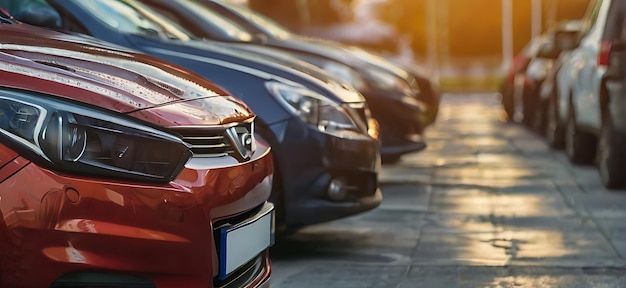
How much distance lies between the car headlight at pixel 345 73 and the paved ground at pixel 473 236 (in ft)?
2.76

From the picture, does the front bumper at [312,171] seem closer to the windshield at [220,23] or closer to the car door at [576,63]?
the windshield at [220,23]

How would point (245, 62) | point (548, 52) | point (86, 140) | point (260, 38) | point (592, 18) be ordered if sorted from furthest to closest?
point (548, 52) < point (592, 18) < point (260, 38) < point (245, 62) < point (86, 140)

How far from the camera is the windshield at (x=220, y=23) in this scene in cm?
695

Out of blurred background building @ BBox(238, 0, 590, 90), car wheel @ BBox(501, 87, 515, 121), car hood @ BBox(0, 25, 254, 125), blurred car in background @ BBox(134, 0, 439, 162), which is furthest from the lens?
blurred background building @ BBox(238, 0, 590, 90)

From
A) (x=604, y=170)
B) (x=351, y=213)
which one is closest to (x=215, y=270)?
(x=351, y=213)

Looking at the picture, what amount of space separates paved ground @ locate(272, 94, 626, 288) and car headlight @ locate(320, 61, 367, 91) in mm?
841

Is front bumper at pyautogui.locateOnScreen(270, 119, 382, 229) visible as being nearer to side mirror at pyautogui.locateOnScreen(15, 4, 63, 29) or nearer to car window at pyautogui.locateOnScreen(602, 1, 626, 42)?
side mirror at pyautogui.locateOnScreen(15, 4, 63, 29)

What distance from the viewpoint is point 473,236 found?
19.4ft

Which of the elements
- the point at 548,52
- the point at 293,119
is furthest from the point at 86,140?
the point at 548,52

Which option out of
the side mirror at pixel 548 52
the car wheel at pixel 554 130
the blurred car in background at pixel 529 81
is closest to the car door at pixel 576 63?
the car wheel at pixel 554 130

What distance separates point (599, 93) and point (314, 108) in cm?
341

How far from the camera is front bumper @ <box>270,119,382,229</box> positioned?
4973 mm

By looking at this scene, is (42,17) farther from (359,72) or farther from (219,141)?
(359,72)

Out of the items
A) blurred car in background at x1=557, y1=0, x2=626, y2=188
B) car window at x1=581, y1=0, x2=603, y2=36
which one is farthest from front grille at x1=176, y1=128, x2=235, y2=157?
car window at x1=581, y1=0, x2=603, y2=36
